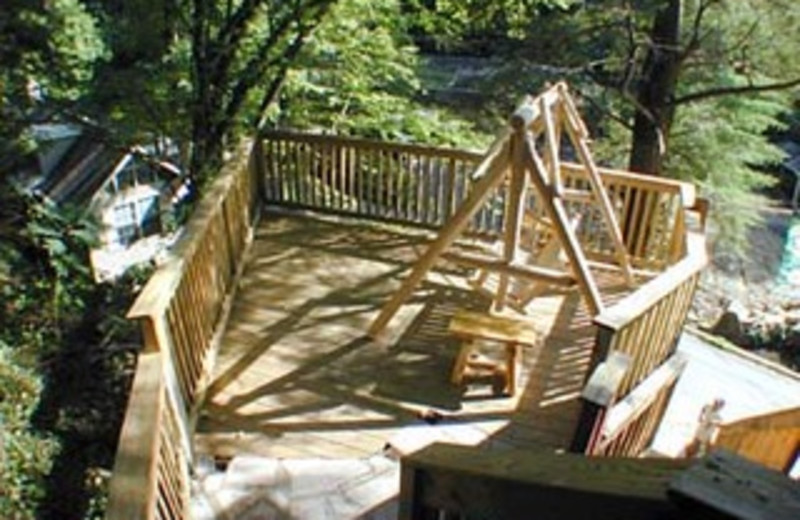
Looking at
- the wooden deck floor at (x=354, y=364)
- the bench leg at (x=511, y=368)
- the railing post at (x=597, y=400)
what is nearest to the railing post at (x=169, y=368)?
the wooden deck floor at (x=354, y=364)

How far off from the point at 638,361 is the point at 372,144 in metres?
3.49

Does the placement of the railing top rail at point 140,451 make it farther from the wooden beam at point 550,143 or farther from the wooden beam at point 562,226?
the wooden beam at point 550,143

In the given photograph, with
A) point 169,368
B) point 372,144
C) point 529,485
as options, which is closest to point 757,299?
point 372,144

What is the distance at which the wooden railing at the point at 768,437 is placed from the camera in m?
5.93

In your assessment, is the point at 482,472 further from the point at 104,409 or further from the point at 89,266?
the point at 89,266

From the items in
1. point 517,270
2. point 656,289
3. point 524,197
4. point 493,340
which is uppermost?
point 524,197

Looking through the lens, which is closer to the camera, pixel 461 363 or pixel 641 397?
pixel 641 397

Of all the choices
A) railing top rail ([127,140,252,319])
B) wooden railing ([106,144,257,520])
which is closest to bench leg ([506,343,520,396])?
wooden railing ([106,144,257,520])

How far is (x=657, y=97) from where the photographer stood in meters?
11.4

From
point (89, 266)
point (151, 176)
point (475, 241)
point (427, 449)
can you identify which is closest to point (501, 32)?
point (151, 176)

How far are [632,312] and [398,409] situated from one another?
1803 millimetres

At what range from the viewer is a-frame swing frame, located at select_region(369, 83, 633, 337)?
5.13 metres

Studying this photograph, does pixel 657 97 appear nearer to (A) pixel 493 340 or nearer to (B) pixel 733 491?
(A) pixel 493 340

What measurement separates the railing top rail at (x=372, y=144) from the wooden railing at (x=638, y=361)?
2355 millimetres
